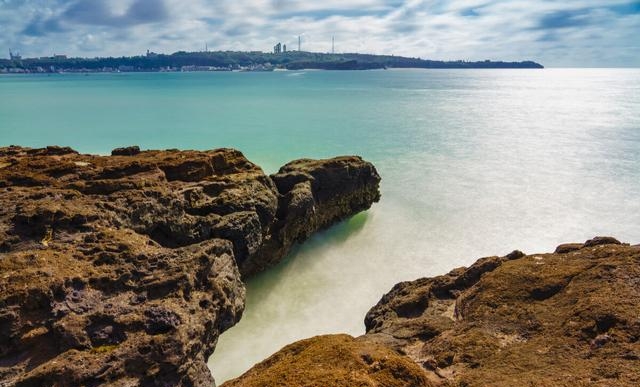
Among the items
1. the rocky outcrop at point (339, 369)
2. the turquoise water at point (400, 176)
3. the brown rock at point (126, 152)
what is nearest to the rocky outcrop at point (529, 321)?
the rocky outcrop at point (339, 369)

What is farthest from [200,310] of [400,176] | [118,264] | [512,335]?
[400,176]

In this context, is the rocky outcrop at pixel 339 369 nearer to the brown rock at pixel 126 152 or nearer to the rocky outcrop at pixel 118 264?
the rocky outcrop at pixel 118 264

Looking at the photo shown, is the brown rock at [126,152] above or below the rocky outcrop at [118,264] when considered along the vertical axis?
above

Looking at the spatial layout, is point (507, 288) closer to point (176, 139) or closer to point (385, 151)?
point (385, 151)

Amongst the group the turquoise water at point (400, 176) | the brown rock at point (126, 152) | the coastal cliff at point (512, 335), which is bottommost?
the turquoise water at point (400, 176)

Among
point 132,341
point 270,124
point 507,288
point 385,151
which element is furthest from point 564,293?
point 270,124

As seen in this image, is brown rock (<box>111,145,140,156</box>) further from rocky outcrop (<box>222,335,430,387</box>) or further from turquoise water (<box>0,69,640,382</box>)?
rocky outcrop (<box>222,335,430,387</box>)
